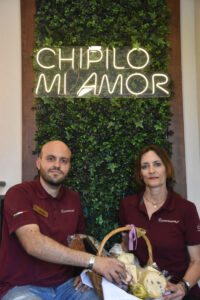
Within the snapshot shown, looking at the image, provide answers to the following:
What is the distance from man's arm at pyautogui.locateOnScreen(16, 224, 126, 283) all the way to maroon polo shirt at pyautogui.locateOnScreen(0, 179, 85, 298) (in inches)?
3.4

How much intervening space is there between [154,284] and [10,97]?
6.14 feet

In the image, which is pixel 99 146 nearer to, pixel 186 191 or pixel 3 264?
pixel 186 191

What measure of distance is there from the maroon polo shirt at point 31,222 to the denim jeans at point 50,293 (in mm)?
33

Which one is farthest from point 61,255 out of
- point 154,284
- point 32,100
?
point 32,100

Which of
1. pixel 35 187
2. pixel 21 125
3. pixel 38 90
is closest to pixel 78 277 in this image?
pixel 35 187

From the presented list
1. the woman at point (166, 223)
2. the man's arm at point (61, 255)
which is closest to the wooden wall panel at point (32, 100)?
the woman at point (166, 223)

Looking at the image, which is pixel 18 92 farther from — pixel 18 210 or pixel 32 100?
pixel 18 210

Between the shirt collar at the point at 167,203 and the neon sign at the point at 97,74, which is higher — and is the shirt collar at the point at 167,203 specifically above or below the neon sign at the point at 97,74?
below

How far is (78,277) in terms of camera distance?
1877 mm

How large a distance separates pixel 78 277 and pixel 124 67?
1718mm

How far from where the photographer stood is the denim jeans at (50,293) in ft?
5.42

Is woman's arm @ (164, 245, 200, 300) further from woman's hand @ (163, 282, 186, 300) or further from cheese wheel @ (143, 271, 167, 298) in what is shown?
cheese wheel @ (143, 271, 167, 298)

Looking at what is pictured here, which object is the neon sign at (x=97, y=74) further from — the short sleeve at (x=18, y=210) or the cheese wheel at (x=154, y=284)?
the cheese wheel at (x=154, y=284)

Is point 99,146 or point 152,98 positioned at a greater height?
point 152,98
